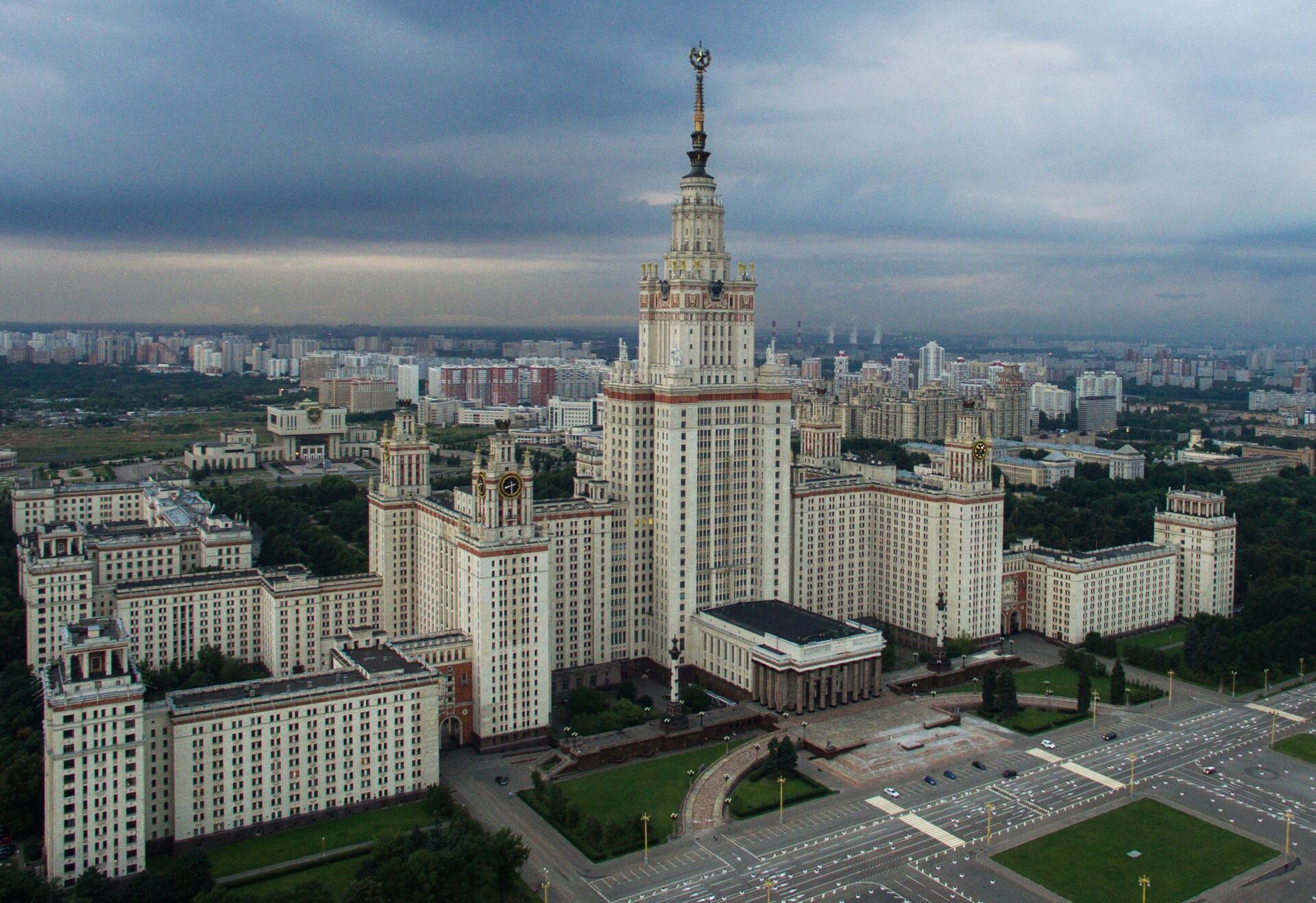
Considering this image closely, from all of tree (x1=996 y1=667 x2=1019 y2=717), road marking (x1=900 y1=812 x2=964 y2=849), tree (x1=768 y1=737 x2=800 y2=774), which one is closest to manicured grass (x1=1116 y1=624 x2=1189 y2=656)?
tree (x1=996 y1=667 x2=1019 y2=717)

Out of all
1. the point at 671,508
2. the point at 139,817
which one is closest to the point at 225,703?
the point at 139,817


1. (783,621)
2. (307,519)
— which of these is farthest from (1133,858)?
(307,519)

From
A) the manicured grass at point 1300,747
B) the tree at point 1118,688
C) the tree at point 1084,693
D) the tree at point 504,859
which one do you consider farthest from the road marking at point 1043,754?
the tree at point 504,859

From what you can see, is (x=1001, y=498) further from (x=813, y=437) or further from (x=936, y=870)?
(x=936, y=870)

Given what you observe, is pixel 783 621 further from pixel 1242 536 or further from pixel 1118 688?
pixel 1242 536

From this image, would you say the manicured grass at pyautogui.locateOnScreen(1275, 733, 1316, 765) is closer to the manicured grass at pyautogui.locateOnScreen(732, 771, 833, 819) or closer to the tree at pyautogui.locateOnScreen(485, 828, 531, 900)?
the manicured grass at pyautogui.locateOnScreen(732, 771, 833, 819)

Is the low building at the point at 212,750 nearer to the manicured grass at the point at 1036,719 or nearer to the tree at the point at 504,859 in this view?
the tree at the point at 504,859
